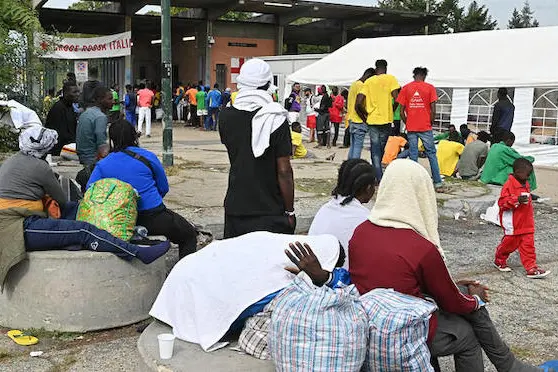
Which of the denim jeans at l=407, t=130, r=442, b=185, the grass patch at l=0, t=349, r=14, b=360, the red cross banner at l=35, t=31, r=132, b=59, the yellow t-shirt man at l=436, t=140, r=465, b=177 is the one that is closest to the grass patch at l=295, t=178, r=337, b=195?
the denim jeans at l=407, t=130, r=442, b=185

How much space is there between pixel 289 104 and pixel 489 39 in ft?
19.5

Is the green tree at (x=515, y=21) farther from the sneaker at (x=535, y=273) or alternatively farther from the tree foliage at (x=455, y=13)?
the sneaker at (x=535, y=273)

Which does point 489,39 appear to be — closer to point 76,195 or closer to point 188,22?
point 76,195

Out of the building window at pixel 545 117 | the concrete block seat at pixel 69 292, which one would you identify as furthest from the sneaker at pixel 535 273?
the building window at pixel 545 117

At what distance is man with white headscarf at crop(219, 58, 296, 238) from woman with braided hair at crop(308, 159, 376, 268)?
0.37m

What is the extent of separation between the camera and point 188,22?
95.5 feet

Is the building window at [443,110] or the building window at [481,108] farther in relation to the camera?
the building window at [443,110]

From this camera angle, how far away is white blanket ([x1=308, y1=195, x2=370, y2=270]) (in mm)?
3867

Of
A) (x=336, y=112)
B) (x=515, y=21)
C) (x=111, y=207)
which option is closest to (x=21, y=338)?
(x=111, y=207)

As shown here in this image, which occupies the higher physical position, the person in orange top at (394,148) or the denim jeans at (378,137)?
the denim jeans at (378,137)

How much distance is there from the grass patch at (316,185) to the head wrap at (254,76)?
17.2 feet

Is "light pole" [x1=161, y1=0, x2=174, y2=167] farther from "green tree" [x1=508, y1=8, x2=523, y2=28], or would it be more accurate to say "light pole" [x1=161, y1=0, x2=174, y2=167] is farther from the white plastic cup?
"green tree" [x1=508, y1=8, x2=523, y2=28]

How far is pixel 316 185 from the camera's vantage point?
33.3 feet

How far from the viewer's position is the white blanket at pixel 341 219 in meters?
3.87
